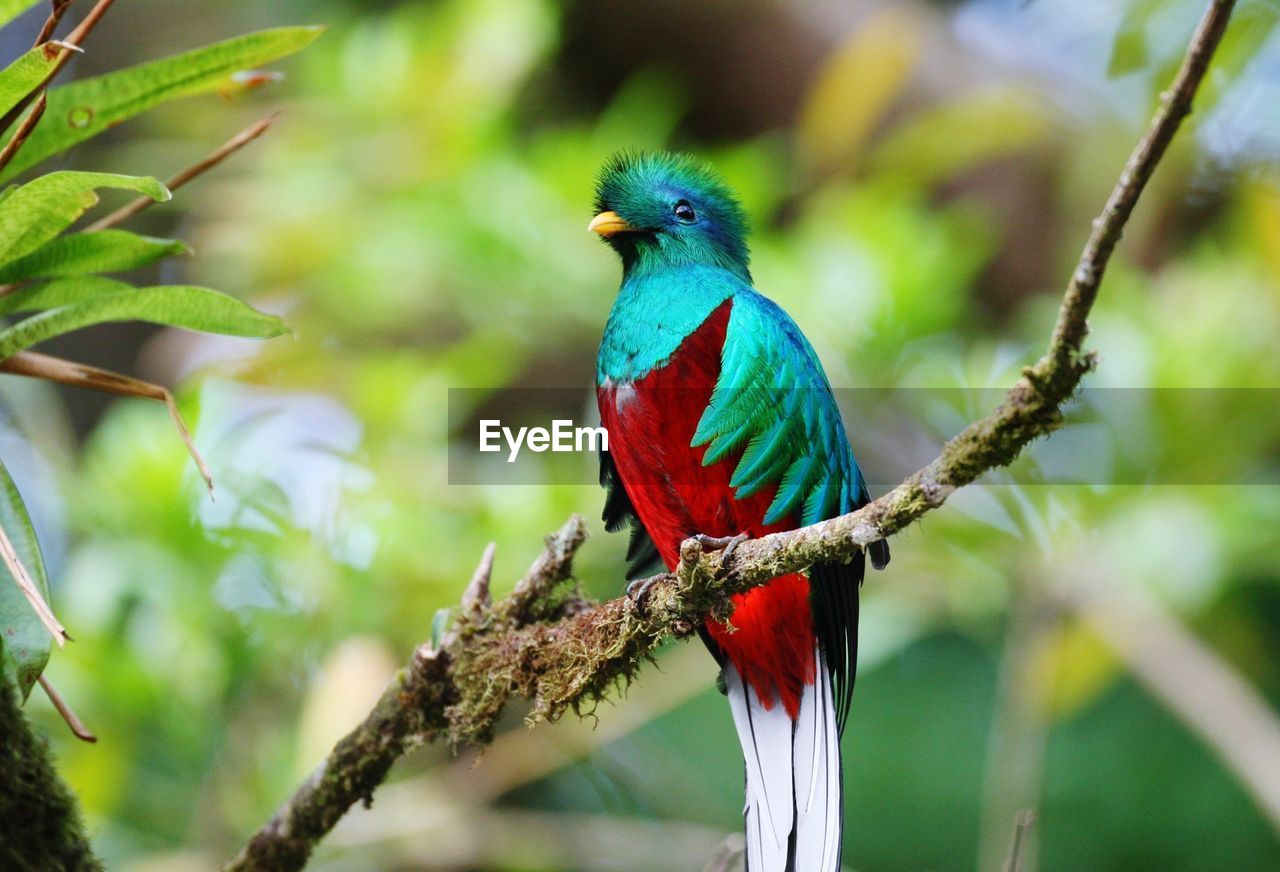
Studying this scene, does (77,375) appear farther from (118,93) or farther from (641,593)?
(641,593)

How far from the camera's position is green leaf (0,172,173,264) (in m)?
1.65

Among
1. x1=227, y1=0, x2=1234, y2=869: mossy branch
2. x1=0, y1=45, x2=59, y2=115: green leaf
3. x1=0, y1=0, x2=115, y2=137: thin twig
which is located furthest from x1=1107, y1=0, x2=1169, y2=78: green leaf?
x1=0, y1=45, x2=59, y2=115: green leaf

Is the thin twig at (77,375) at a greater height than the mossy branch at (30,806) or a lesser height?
greater

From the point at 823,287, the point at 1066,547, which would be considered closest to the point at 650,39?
the point at 823,287

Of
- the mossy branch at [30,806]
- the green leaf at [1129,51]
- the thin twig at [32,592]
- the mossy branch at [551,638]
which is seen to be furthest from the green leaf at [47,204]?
the green leaf at [1129,51]

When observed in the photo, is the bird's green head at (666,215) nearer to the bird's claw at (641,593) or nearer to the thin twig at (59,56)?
the bird's claw at (641,593)

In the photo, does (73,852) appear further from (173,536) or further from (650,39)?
(650,39)

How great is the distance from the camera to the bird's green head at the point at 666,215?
2.48m

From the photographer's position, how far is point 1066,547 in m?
3.58

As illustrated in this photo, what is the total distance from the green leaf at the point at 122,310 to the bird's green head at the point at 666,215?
79cm

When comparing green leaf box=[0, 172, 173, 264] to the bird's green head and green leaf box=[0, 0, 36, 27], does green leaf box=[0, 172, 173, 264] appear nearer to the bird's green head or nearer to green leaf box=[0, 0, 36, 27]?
green leaf box=[0, 0, 36, 27]

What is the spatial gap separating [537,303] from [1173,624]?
2.31 m
